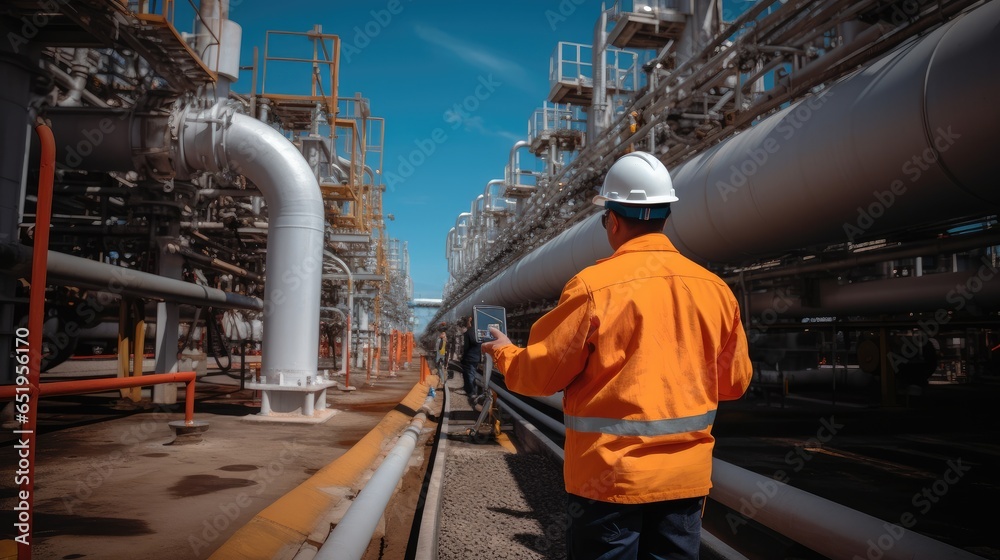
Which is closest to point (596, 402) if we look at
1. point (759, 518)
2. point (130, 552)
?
point (759, 518)

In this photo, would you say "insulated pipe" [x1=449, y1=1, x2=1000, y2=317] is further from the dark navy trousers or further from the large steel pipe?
the dark navy trousers

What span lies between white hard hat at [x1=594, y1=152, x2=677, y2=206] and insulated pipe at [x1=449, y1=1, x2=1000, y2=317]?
5.81 feet

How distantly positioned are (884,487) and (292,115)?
1086 centimetres

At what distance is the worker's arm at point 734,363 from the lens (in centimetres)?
186

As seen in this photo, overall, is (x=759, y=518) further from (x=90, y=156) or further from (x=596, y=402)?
(x=90, y=156)

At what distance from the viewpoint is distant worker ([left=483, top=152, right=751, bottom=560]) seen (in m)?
1.60

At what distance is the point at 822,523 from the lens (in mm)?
2465

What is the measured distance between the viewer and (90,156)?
7273 mm

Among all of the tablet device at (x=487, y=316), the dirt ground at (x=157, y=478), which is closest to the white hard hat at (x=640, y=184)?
the tablet device at (x=487, y=316)

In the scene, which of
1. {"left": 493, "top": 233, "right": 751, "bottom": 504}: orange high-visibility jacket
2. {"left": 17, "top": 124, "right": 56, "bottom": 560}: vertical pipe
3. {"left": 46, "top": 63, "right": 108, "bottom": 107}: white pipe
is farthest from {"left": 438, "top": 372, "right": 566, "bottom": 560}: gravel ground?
{"left": 46, "top": 63, "right": 108, "bottom": 107}: white pipe

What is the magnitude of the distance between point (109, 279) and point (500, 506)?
4279mm

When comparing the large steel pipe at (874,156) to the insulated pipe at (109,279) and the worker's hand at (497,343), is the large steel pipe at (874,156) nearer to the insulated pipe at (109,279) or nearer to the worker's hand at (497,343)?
the worker's hand at (497,343)

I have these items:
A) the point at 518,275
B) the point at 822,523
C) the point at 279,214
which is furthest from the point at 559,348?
the point at 518,275

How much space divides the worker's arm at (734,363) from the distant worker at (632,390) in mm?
131
